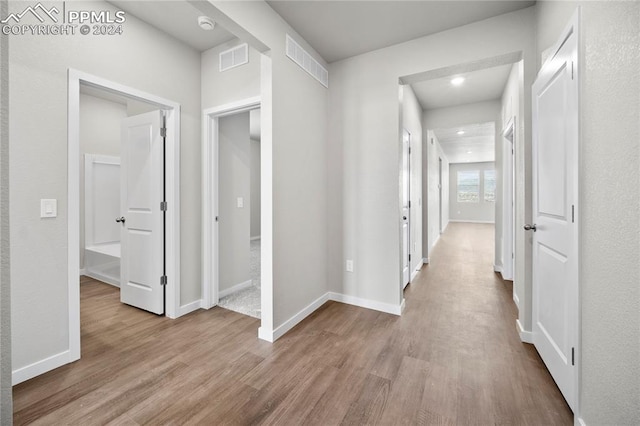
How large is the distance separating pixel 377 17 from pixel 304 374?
2942mm

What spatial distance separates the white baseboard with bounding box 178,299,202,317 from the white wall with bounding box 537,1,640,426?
312cm

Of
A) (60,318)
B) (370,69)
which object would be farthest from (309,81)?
(60,318)

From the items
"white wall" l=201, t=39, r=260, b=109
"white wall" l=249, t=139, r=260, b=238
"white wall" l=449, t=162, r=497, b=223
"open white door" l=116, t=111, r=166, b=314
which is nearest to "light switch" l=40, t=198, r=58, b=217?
"open white door" l=116, t=111, r=166, b=314

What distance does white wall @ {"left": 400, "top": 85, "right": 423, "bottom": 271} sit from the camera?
3848 millimetres

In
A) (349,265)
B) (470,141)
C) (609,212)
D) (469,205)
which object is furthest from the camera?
(469,205)

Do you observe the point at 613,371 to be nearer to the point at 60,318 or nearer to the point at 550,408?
the point at 550,408

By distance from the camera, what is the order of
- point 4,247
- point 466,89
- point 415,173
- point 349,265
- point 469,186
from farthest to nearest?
point 469,186 → point 415,173 → point 466,89 → point 349,265 → point 4,247

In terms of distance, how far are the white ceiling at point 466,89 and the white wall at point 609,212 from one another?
7.83 ft

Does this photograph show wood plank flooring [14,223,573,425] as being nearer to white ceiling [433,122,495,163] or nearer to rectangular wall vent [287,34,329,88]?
rectangular wall vent [287,34,329,88]

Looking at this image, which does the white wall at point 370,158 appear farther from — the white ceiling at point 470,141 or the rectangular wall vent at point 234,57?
the white ceiling at point 470,141

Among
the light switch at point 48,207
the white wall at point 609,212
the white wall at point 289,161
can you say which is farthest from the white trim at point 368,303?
the light switch at point 48,207

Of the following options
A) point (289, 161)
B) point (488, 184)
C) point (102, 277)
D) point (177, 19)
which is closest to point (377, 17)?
point (289, 161)

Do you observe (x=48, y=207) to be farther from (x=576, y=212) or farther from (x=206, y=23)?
(x=576, y=212)

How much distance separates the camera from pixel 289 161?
8.26 feet
